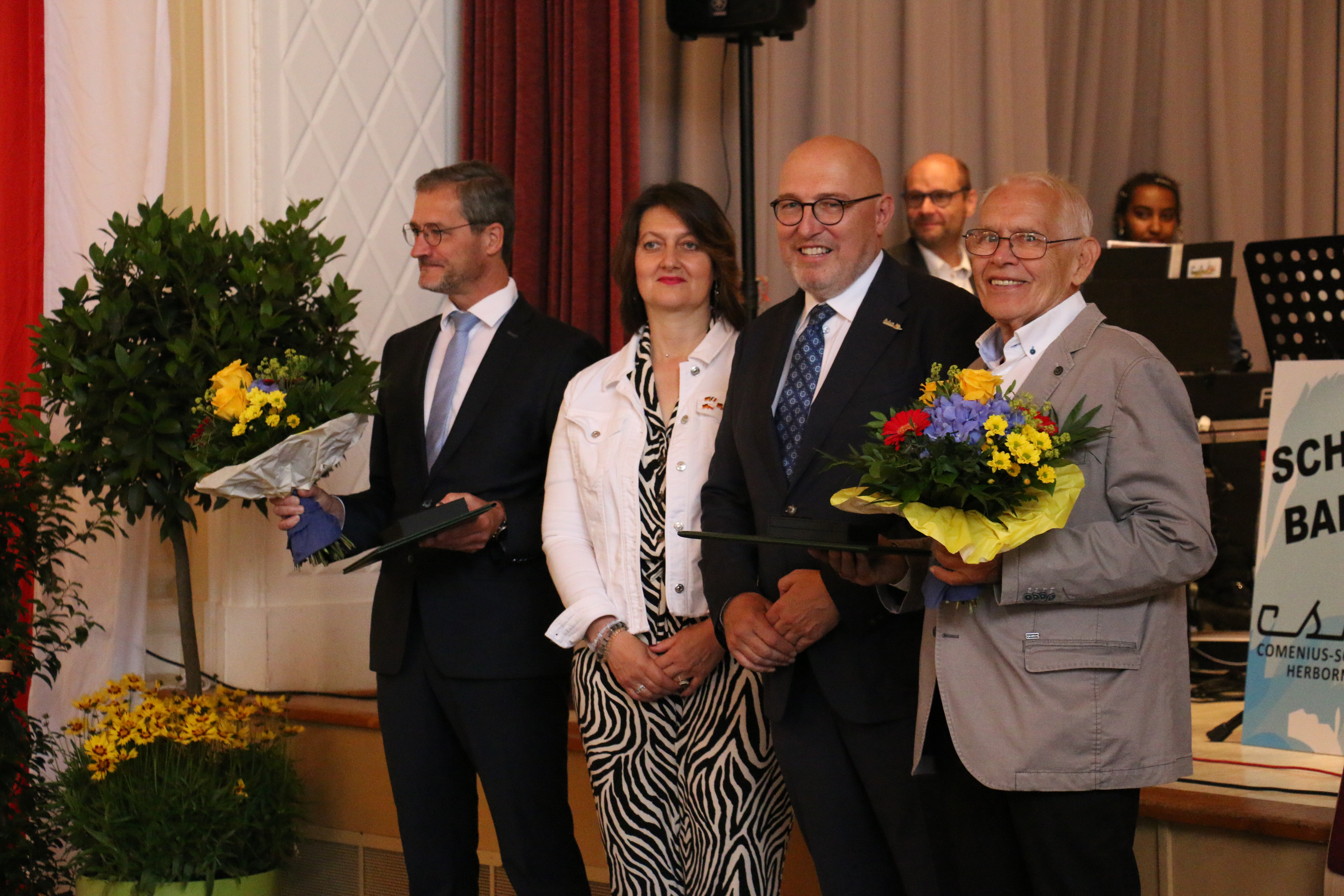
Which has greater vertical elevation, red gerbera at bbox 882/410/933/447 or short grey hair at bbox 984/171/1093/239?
short grey hair at bbox 984/171/1093/239

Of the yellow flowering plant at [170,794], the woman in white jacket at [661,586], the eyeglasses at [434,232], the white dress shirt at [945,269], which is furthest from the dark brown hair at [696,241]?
the white dress shirt at [945,269]

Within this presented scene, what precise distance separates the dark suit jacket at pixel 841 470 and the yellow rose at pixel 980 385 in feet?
1.25

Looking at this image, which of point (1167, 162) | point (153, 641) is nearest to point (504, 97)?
point (153, 641)

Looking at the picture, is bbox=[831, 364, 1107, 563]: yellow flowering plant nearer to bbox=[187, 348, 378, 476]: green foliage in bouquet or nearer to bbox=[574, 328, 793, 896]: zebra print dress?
bbox=[574, 328, 793, 896]: zebra print dress

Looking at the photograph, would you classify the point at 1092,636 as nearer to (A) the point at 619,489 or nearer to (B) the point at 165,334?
(A) the point at 619,489

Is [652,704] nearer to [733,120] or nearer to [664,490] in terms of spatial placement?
[664,490]

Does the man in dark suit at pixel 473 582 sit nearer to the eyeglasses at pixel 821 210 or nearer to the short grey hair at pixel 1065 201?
the eyeglasses at pixel 821 210

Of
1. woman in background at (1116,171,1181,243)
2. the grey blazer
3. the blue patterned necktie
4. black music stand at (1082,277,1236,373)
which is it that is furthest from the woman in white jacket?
woman in background at (1116,171,1181,243)

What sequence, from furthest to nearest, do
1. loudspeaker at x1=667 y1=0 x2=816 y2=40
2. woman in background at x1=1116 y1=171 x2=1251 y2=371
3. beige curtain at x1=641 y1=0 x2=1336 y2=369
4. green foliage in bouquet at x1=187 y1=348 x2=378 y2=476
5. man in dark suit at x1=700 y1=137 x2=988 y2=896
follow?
woman in background at x1=1116 y1=171 x2=1251 y2=371
beige curtain at x1=641 y1=0 x2=1336 y2=369
loudspeaker at x1=667 y1=0 x2=816 y2=40
green foliage in bouquet at x1=187 y1=348 x2=378 y2=476
man in dark suit at x1=700 y1=137 x2=988 y2=896

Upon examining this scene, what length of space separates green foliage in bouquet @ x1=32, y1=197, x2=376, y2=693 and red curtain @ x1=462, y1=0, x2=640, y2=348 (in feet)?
3.83

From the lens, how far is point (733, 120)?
491 centimetres

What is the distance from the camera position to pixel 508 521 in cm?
279

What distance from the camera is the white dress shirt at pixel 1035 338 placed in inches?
80.7

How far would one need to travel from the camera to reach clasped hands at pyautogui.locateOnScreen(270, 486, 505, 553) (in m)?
2.69
